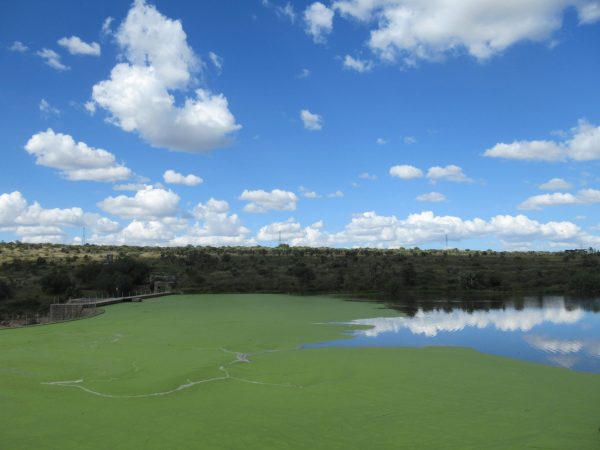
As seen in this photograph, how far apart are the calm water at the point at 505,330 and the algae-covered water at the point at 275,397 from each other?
5.37ft

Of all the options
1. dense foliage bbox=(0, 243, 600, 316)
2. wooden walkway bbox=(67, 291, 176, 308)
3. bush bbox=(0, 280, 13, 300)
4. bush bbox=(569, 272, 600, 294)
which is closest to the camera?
wooden walkway bbox=(67, 291, 176, 308)

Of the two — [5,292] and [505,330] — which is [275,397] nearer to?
[505,330]

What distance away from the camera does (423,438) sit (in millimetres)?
7176

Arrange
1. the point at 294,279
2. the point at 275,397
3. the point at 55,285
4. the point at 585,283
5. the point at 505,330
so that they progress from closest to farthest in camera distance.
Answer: the point at 275,397
the point at 505,330
the point at 55,285
the point at 585,283
the point at 294,279

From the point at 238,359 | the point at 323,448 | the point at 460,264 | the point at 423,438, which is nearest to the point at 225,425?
the point at 323,448

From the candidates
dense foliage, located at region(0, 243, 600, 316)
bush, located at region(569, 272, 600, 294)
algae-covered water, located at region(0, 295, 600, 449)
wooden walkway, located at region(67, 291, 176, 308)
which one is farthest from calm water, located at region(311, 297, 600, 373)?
wooden walkway, located at region(67, 291, 176, 308)

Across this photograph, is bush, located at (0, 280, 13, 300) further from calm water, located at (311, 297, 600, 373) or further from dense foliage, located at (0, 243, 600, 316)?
calm water, located at (311, 297, 600, 373)

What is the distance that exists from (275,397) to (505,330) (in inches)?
515

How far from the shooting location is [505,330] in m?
19.5

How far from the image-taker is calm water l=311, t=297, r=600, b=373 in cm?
1502

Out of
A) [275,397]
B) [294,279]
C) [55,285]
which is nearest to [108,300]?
[55,285]

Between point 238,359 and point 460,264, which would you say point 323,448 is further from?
point 460,264

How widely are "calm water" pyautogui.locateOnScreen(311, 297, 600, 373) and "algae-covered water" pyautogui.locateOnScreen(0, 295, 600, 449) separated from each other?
1638 millimetres

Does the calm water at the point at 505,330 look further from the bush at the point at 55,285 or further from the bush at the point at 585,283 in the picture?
the bush at the point at 55,285
